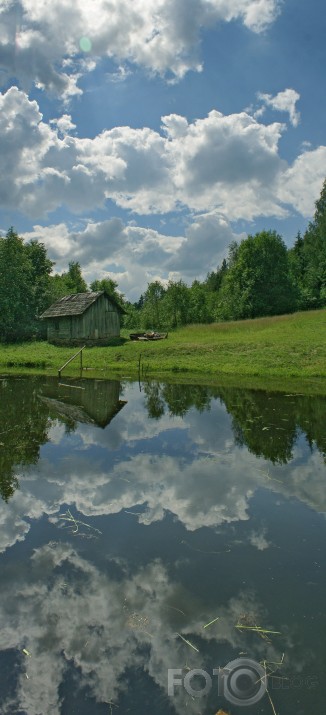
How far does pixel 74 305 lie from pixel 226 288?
1174 inches

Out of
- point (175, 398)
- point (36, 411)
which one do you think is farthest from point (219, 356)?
point (36, 411)

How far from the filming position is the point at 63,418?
16.5 metres

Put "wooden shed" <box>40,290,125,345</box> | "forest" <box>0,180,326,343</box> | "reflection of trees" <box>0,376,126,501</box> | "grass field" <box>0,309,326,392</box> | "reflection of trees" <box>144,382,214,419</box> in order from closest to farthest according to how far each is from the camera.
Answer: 1. "reflection of trees" <box>0,376,126,501</box>
2. "reflection of trees" <box>144,382,214,419</box>
3. "grass field" <box>0,309,326,392</box>
4. "wooden shed" <box>40,290,125,345</box>
5. "forest" <box>0,180,326,343</box>

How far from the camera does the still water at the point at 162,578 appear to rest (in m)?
4.13

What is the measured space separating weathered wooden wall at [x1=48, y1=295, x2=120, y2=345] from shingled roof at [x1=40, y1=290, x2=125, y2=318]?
0.50 m

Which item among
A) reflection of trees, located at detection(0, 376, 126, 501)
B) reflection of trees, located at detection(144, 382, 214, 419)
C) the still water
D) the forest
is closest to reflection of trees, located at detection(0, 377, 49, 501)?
reflection of trees, located at detection(0, 376, 126, 501)

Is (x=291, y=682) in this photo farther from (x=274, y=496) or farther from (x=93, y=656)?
(x=274, y=496)

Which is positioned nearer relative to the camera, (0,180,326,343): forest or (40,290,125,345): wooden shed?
(40,290,125,345): wooden shed

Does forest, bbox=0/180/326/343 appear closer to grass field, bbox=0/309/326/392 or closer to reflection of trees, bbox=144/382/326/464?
grass field, bbox=0/309/326/392

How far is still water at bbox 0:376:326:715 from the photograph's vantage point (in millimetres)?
4129

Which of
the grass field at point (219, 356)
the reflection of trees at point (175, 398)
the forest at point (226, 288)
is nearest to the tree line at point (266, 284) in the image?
the forest at point (226, 288)

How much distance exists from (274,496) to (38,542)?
4.65 m

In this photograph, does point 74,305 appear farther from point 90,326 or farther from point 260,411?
point 260,411

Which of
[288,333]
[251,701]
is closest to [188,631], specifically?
[251,701]
